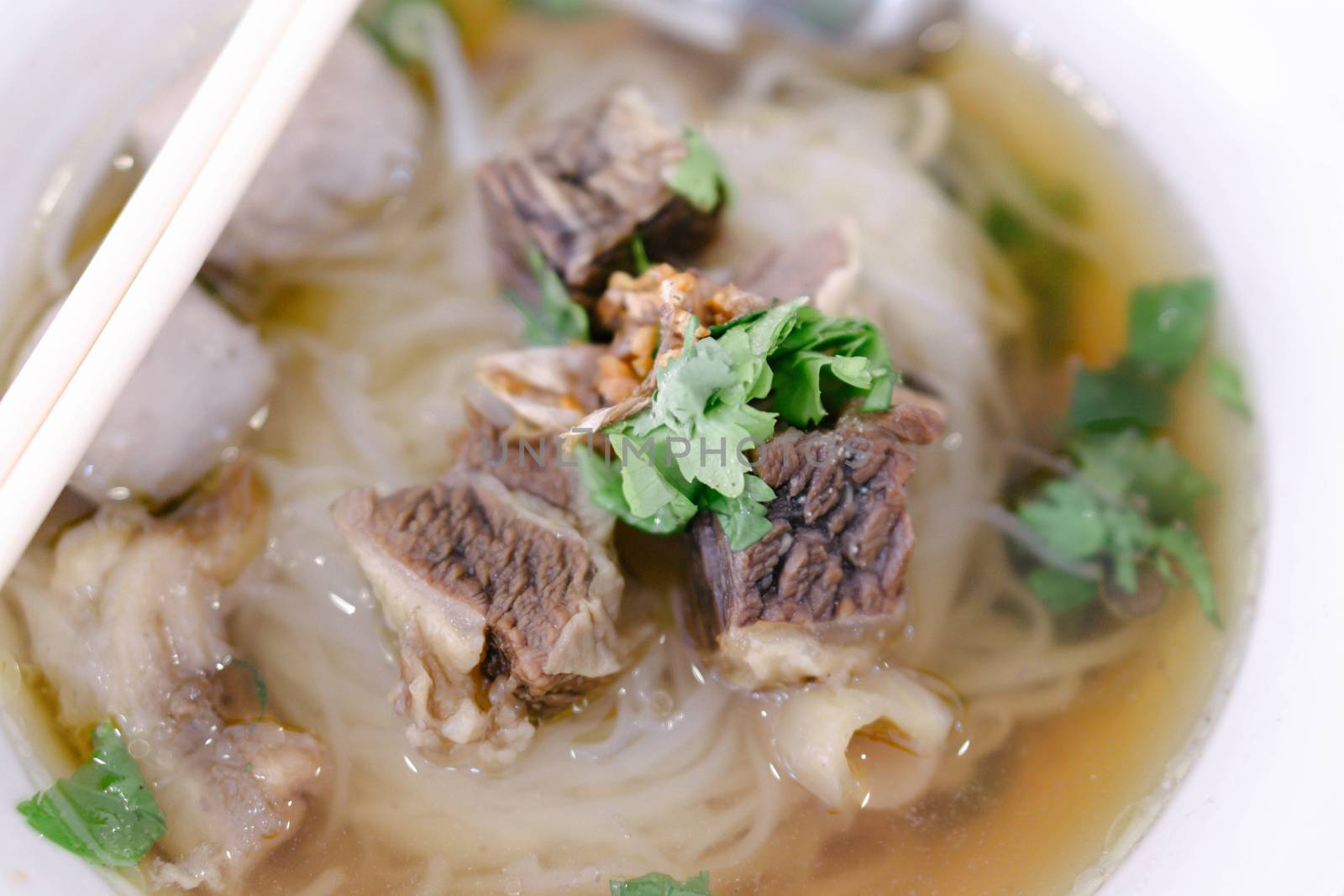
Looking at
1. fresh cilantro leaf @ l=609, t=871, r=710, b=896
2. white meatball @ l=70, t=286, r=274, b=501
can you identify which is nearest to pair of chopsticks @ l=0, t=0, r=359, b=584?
white meatball @ l=70, t=286, r=274, b=501

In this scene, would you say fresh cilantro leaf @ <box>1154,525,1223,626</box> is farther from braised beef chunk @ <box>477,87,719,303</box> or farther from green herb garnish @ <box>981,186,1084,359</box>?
braised beef chunk @ <box>477,87,719,303</box>

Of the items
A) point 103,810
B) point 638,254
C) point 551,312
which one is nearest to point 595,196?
point 638,254

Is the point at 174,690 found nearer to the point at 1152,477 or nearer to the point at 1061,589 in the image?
the point at 1061,589

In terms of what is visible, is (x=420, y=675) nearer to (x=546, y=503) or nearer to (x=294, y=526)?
(x=546, y=503)

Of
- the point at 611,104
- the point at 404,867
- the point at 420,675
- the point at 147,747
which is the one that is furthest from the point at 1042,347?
the point at 147,747

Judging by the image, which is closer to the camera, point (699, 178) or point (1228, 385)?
point (699, 178)

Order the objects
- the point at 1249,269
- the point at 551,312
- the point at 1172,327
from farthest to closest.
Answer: the point at 1172,327 < the point at 1249,269 < the point at 551,312

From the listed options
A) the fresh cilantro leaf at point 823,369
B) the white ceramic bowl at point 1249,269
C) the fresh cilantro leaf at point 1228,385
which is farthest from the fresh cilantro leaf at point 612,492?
the fresh cilantro leaf at point 1228,385
